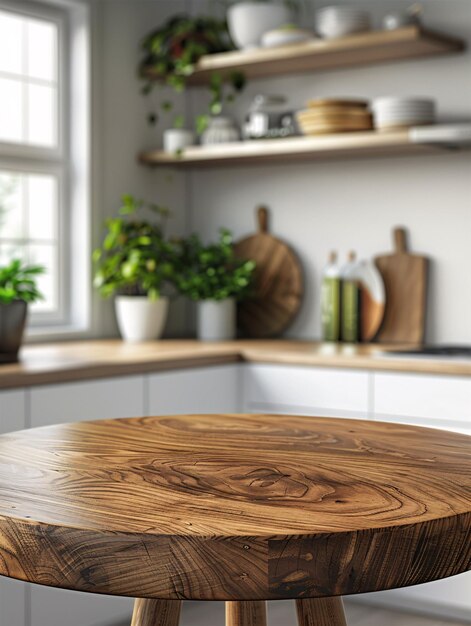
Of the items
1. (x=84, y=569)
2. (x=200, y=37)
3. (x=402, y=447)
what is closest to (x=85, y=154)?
(x=200, y=37)

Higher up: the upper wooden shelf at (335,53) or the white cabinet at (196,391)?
the upper wooden shelf at (335,53)

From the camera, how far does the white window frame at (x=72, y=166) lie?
406cm

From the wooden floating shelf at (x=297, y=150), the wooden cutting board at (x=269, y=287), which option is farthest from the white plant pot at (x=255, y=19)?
the wooden cutting board at (x=269, y=287)

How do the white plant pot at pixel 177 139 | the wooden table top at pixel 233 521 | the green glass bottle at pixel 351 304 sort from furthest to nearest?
the white plant pot at pixel 177 139 < the green glass bottle at pixel 351 304 < the wooden table top at pixel 233 521

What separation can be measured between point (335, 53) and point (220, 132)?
0.61 m

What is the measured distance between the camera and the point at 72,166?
412 centimetres

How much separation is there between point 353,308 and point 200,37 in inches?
51.4

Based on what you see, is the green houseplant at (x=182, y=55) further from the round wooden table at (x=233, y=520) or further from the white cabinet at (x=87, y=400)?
the round wooden table at (x=233, y=520)

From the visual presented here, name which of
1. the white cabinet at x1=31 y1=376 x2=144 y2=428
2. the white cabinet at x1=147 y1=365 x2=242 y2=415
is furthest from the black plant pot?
the white cabinet at x1=147 y1=365 x2=242 y2=415

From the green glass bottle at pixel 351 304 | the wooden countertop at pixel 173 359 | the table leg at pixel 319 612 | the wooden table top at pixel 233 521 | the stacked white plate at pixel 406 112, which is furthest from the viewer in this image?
the green glass bottle at pixel 351 304

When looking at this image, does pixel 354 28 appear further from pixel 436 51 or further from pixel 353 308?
pixel 353 308

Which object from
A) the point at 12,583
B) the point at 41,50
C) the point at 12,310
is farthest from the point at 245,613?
the point at 41,50

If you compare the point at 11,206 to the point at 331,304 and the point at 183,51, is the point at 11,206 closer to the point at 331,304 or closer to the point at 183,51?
the point at 183,51

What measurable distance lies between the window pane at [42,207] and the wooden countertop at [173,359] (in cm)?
47
